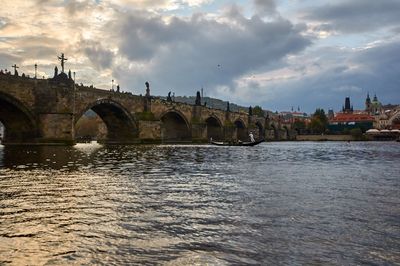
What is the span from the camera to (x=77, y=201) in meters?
9.73

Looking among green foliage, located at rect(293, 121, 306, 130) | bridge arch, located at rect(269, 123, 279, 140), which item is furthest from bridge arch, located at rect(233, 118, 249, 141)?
green foliage, located at rect(293, 121, 306, 130)

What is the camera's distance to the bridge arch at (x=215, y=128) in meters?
93.1

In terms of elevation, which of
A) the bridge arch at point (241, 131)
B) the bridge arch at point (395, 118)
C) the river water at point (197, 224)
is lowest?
the river water at point (197, 224)

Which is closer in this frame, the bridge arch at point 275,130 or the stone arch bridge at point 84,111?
the stone arch bridge at point 84,111

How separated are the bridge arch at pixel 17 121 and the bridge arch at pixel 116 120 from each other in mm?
11945

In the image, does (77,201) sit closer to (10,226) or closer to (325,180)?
(10,226)

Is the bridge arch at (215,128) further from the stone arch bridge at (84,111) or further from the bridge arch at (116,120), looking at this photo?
the bridge arch at (116,120)

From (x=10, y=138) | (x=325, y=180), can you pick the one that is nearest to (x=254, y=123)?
(x=10, y=138)

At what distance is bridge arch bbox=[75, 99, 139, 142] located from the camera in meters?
58.2

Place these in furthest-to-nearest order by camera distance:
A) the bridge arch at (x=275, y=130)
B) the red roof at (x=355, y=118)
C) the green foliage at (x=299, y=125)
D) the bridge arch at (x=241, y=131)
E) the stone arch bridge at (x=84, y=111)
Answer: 1. the red roof at (x=355, y=118)
2. the green foliage at (x=299, y=125)
3. the bridge arch at (x=275, y=130)
4. the bridge arch at (x=241, y=131)
5. the stone arch bridge at (x=84, y=111)

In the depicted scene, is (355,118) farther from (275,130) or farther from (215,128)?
(215,128)

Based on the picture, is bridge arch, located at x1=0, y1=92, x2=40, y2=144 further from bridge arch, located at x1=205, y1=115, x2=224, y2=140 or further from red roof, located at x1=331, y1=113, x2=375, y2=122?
red roof, located at x1=331, y1=113, x2=375, y2=122

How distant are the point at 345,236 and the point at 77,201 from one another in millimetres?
6522

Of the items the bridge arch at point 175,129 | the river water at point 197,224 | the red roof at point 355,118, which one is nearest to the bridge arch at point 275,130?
the red roof at point 355,118
